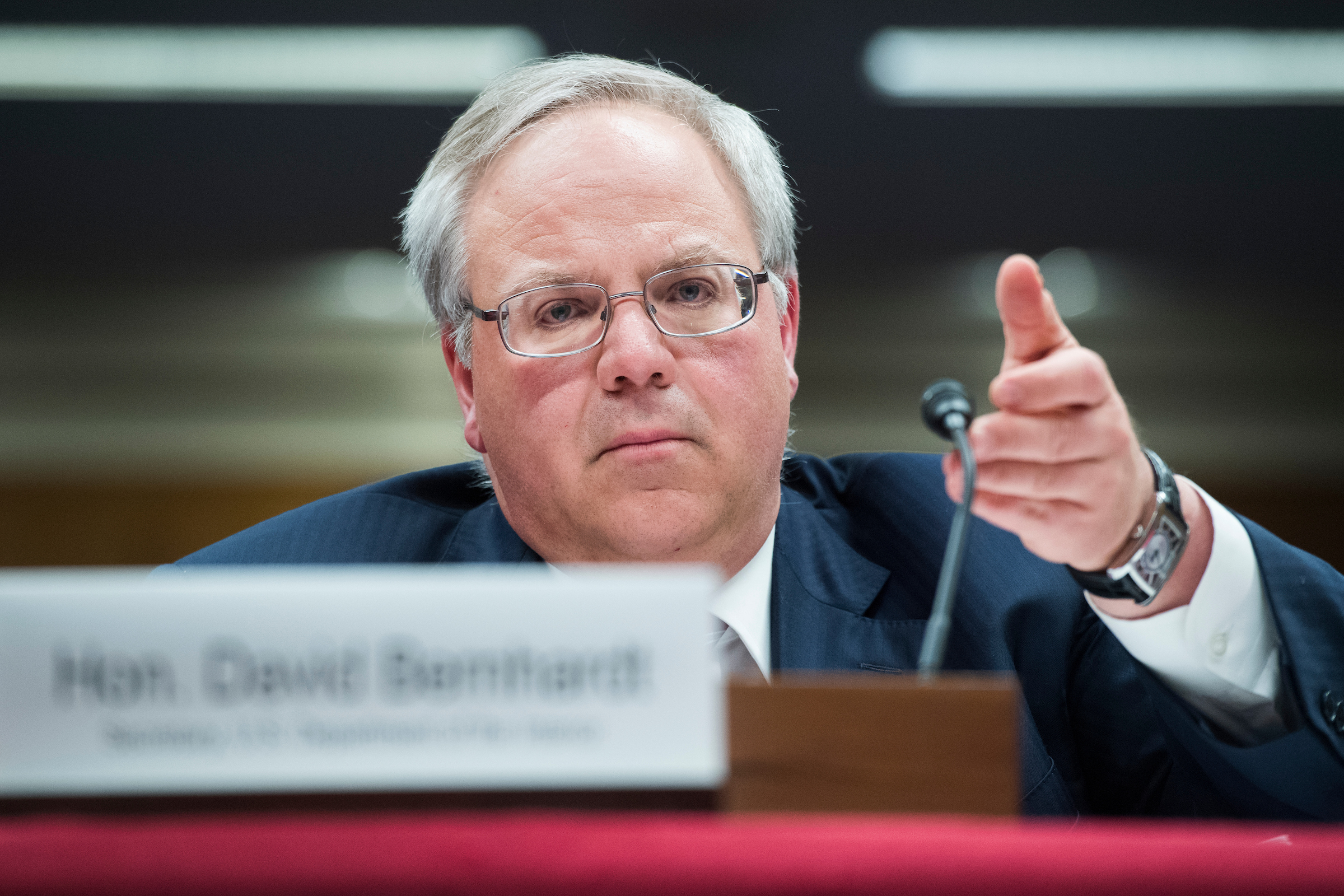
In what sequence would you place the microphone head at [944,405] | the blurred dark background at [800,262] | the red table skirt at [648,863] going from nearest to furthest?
the red table skirt at [648,863]
the microphone head at [944,405]
the blurred dark background at [800,262]

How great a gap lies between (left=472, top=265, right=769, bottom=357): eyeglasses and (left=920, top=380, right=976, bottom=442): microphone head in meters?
0.48

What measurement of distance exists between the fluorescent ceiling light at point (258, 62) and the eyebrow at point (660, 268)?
2.88 m

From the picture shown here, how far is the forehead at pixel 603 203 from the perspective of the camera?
142 cm

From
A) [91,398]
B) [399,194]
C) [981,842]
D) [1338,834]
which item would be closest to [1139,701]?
[1338,834]

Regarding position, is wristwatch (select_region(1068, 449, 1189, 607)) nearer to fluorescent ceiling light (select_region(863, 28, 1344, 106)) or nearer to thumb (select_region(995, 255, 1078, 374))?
thumb (select_region(995, 255, 1078, 374))

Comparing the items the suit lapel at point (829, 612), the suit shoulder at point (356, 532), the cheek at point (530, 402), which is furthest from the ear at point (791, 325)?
the suit shoulder at point (356, 532)

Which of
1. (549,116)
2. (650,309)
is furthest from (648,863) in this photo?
(549,116)

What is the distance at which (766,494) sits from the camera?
146 centimetres

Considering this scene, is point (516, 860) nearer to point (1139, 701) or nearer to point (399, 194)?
point (1139, 701)

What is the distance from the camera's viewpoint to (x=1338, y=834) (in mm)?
561

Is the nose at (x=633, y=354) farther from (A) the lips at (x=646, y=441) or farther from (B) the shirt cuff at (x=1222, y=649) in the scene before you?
(B) the shirt cuff at (x=1222, y=649)

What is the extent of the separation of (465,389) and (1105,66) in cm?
345

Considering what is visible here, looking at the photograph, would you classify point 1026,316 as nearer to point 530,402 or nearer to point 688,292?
point 688,292

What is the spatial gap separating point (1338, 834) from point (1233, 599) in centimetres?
53
